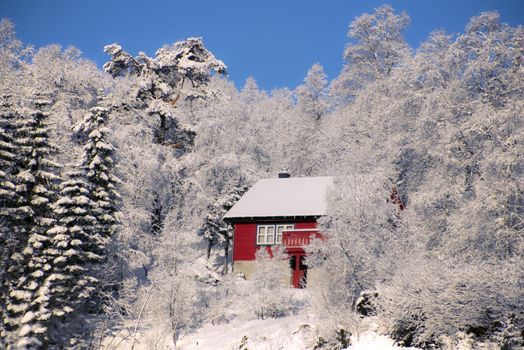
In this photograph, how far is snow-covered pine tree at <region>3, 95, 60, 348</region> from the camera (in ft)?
80.3

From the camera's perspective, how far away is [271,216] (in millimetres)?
41562

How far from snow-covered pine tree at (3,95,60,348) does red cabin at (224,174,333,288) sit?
16.9 meters

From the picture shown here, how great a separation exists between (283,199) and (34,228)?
65.8ft

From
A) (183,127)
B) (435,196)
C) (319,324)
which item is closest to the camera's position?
(319,324)

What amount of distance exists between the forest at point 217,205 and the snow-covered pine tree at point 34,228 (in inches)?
3.2

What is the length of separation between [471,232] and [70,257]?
53.2 ft

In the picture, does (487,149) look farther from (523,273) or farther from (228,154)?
(228,154)

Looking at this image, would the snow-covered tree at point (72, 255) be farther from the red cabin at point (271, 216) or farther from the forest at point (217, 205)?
the red cabin at point (271, 216)

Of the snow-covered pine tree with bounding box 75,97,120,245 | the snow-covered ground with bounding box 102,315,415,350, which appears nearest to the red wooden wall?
the snow-covered ground with bounding box 102,315,415,350

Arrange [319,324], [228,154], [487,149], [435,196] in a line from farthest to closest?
[228,154] < [435,196] < [487,149] < [319,324]

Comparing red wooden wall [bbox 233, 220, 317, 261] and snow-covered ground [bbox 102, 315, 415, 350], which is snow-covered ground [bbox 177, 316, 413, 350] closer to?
snow-covered ground [bbox 102, 315, 415, 350]

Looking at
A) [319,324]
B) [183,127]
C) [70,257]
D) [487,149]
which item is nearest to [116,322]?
[70,257]

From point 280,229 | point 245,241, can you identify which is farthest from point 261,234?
point 280,229

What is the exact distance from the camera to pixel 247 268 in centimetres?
4216
